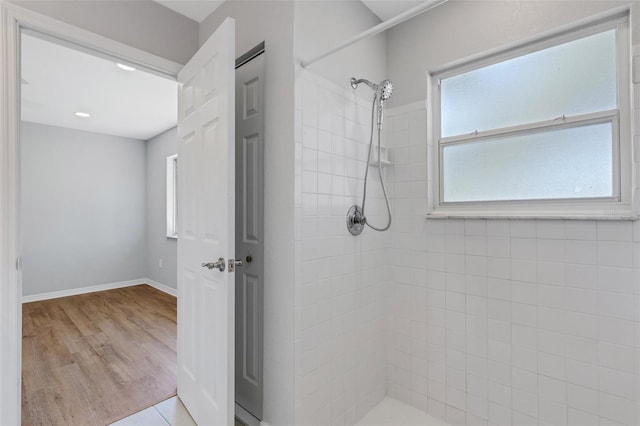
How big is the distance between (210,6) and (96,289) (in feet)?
15.2

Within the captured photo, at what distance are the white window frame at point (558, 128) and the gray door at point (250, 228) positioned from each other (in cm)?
103

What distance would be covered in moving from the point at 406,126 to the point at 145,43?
1655 mm

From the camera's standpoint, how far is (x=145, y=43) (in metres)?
1.81

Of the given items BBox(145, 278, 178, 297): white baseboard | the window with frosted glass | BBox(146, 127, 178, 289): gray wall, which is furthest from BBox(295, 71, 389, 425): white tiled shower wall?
BBox(146, 127, 178, 289): gray wall

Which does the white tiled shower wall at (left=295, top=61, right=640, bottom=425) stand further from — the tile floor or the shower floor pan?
the tile floor

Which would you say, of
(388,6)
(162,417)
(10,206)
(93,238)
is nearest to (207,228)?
(10,206)

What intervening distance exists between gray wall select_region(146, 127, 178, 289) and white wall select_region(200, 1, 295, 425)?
11.1 ft

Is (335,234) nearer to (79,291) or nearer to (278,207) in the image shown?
(278,207)

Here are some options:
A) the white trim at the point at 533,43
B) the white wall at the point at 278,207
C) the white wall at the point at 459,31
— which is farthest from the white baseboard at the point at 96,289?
the white trim at the point at 533,43

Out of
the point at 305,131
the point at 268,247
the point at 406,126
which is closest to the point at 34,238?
the point at 268,247

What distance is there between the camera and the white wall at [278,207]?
4.91 feet

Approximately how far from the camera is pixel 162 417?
1.81 m

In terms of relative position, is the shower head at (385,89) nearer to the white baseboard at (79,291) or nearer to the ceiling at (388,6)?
the ceiling at (388,6)

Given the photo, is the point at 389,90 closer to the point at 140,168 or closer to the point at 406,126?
the point at 406,126
